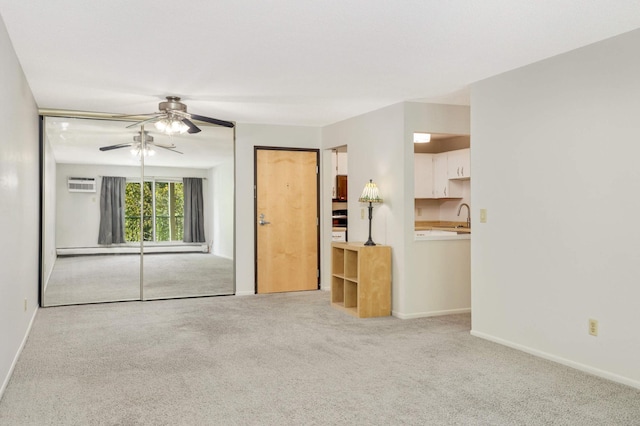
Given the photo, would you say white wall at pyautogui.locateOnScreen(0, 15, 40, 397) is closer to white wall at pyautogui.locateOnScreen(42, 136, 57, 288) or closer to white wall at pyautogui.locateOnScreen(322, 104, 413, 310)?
white wall at pyautogui.locateOnScreen(42, 136, 57, 288)

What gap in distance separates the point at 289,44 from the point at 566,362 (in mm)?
3056

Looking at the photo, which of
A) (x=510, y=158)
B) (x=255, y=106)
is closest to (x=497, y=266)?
(x=510, y=158)

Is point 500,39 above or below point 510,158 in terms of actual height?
above

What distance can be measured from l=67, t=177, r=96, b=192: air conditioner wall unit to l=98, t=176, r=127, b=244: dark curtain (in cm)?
12

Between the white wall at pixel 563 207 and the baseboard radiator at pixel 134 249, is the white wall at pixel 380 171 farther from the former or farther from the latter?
the baseboard radiator at pixel 134 249

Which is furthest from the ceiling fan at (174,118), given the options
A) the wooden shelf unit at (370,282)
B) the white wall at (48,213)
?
the wooden shelf unit at (370,282)

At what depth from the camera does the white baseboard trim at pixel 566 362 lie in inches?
132

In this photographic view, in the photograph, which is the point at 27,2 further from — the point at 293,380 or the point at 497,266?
the point at 497,266

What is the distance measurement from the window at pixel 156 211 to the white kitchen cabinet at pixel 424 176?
132 inches

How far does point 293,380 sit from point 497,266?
82.4 inches

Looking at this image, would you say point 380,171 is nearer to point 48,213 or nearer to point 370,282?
point 370,282

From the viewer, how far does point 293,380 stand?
340cm

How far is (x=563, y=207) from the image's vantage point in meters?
3.79

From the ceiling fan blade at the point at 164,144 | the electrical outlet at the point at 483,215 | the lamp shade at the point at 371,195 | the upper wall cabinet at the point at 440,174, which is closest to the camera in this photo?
the electrical outlet at the point at 483,215
